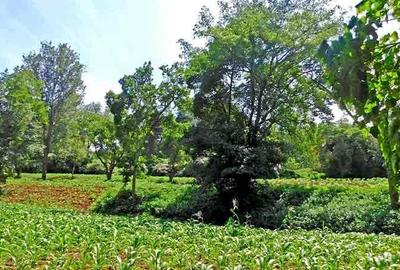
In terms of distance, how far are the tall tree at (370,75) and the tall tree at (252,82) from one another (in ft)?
57.0

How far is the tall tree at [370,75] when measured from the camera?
1969mm

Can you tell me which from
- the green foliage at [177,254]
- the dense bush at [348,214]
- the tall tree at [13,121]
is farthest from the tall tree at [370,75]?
the tall tree at [13,121]

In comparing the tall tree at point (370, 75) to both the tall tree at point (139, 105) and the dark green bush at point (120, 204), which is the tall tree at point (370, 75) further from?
the tall tree at point (139, 105)

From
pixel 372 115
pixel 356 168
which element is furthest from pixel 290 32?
pixel 372 115

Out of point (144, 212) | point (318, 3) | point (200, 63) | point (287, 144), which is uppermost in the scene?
point (318, 3)

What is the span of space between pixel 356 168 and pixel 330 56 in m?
34.7

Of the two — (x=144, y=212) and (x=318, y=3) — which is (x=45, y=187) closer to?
(x=144, y=212)

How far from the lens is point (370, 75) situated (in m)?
2.16

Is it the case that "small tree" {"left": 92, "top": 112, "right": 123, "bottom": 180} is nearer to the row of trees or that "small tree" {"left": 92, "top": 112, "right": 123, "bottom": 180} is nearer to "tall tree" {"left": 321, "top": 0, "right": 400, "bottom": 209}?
the row of trees

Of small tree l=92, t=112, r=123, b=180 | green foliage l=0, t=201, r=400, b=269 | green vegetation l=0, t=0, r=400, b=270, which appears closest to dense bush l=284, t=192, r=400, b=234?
green vegetation l=0, t=0, r=400, b=270

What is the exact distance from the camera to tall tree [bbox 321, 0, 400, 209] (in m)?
1.97

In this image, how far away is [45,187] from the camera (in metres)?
29.9

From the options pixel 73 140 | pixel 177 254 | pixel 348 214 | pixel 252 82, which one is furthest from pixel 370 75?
pixel 73 140

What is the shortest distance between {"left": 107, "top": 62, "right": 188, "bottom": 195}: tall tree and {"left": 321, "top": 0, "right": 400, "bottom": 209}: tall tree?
23774mm
